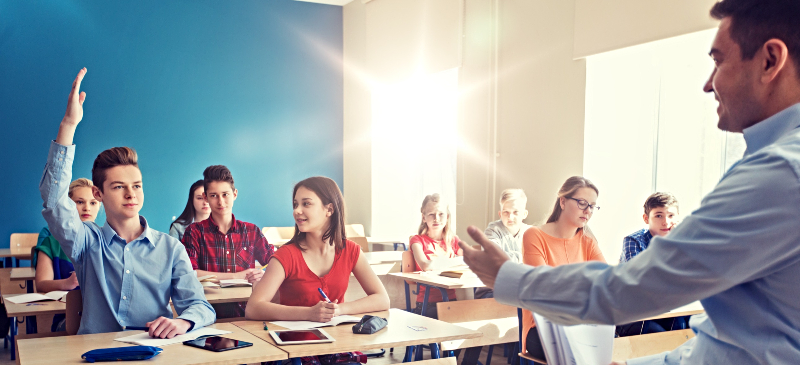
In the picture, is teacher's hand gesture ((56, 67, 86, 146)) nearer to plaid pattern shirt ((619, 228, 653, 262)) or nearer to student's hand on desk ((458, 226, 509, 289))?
student's hand on desk ((458, 226, 509, 289))

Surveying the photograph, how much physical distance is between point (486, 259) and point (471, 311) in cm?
228

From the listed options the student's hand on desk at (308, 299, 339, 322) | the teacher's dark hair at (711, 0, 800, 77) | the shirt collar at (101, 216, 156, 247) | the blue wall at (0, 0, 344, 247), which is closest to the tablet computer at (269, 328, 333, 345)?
the student's hand on desk at (308, 299, 339, 322)

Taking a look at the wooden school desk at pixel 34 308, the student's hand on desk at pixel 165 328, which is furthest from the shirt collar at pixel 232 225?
the student's hand on desk at pixel 165 328

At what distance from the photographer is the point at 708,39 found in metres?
3.81

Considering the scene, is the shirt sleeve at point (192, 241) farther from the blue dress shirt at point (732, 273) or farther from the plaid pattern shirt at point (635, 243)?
the blue dress shirt at point (732, 273)

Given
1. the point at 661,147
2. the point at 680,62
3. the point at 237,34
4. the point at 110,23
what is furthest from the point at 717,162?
the point at 110,23

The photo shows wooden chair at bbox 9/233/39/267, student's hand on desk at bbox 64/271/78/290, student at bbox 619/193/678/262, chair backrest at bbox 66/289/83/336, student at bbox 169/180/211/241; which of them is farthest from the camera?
wooden chair at bbox 9/233/39/267

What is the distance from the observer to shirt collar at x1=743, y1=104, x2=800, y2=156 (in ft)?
2.76

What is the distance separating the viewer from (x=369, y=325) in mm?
2273

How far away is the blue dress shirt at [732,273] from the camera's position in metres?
0.77

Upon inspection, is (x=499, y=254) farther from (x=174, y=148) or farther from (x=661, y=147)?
(x=174, y=148)

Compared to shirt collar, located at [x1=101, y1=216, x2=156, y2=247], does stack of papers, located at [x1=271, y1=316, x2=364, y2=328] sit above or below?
below

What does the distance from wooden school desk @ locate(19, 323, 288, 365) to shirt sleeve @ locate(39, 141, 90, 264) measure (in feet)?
1.12

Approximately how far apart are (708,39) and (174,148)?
5661 millimetres
